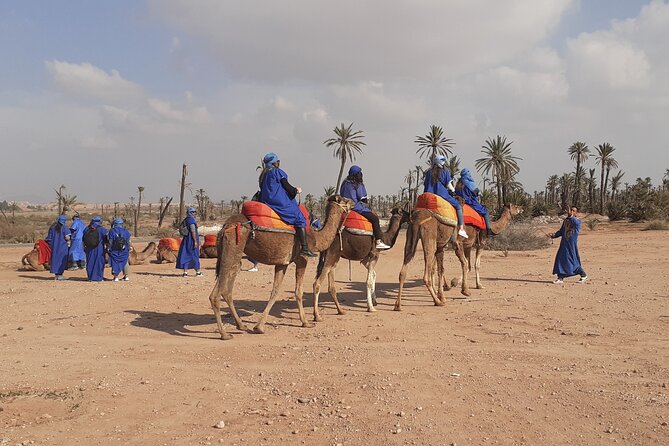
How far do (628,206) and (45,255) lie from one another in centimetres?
4256

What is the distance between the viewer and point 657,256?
17500 mm

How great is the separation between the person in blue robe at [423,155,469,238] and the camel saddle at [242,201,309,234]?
394 centimetres

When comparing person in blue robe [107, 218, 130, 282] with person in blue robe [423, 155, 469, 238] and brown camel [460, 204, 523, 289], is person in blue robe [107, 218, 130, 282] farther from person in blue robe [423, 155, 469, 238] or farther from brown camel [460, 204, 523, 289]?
brown camel [460, 204, 523, 289]

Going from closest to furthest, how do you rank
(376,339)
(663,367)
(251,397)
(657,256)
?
(251,397)
(663,367)
(376,339)
(657,256)

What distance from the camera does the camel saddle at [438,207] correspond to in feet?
32.5

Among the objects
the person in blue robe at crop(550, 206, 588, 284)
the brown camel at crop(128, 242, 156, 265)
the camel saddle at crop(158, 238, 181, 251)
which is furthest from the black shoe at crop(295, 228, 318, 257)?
the camel saddle at crop(158, 238, 181, 251)

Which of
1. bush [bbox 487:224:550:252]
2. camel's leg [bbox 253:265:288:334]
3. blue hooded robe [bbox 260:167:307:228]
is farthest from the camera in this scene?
bush [bbox 487:224:550:252]

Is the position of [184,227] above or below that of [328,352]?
above

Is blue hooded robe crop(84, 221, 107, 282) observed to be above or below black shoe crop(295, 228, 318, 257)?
below

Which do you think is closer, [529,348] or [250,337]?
[529,348]

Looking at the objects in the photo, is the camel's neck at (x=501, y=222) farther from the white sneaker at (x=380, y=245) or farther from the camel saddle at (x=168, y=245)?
the camel saddle at (x=168, y=245)

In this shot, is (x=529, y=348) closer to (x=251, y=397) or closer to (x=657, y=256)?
(x=251, y=397)

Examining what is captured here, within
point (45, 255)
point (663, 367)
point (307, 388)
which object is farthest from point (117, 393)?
point (45, 255)

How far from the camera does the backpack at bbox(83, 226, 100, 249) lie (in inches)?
533
